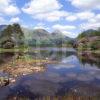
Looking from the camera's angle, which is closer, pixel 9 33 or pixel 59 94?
pixel 59 94

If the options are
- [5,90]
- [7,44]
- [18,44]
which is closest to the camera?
[5,90]

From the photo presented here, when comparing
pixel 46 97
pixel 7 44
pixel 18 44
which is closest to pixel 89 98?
pixel 46 97

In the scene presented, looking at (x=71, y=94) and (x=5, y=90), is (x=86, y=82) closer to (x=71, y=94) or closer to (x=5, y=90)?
(x=71, y=94)

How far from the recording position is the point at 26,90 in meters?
30.4

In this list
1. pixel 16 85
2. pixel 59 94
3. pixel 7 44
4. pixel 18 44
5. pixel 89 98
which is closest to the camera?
pixel 89 98

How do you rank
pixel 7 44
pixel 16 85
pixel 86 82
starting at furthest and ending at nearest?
pixel 7 44 < pixel 86 82 < pixel 16 85

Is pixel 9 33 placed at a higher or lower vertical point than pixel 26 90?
higher

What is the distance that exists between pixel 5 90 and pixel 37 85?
5466 millimetres

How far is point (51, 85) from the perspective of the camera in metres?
33.7

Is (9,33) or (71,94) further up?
(9,33)

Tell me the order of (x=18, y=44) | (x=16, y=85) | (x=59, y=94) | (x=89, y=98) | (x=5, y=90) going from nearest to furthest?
1. (x=89, y=98)
2. (x=59, y=94)
3. (x=5, y=90)
4. (x=16, y=85)
5. (x=18, y=44)

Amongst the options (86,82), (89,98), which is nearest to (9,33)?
(86,82)

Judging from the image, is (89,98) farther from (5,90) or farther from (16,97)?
(5,90)

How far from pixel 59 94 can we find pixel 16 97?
5.27 metres
